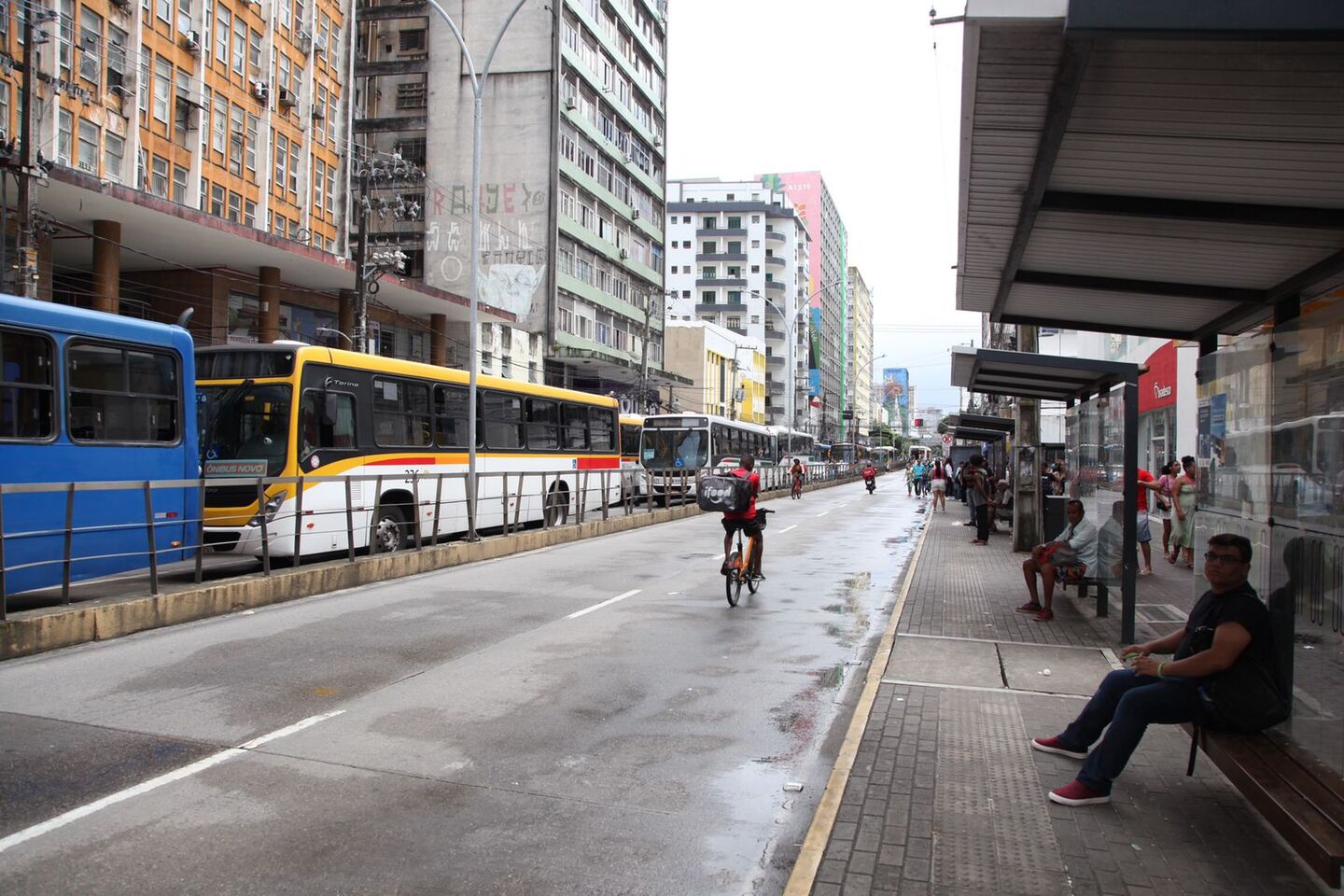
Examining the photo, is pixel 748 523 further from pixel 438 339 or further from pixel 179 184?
pixel 438 339

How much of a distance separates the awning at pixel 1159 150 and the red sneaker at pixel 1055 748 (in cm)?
320

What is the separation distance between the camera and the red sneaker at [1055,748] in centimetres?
530

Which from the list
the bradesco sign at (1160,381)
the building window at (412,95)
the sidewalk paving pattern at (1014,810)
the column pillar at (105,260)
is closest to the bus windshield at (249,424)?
the sidewalk paving pattern at (1014,810)

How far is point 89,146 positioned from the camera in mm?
26516

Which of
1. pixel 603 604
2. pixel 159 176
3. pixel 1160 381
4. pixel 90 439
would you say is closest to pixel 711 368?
pixel 159 176

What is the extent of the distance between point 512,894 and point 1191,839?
2.97 m

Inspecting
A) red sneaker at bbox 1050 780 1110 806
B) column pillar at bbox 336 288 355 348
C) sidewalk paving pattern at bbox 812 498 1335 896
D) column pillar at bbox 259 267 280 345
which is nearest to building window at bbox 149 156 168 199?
column pillar at bbox 259 267 280 345

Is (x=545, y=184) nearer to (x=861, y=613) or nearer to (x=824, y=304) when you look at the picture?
(x=861, y=613)

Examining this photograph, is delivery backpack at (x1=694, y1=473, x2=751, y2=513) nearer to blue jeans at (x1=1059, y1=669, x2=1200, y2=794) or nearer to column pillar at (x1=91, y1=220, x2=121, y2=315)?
blue jeans at (x1=1059, y1=669, x2=1200, y2=794)

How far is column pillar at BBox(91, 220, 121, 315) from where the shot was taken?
2433cm

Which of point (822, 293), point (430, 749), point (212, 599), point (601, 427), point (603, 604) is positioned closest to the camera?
point (430, 749)

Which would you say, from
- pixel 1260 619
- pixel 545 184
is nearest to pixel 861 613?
pixel 1260 619

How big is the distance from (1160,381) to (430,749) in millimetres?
23793

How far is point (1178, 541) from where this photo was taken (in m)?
15.3
